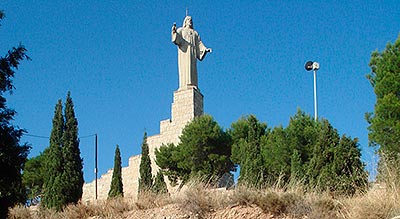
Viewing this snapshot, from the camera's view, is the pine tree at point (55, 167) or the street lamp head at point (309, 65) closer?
the pine tree at point (55, 167)

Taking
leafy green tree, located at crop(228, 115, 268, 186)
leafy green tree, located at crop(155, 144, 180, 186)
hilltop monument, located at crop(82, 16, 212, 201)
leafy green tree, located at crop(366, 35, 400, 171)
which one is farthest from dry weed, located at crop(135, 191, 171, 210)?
hilltop monument, located at crop(82, 16, 212, 201)

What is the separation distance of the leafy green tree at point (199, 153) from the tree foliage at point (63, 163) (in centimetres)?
758

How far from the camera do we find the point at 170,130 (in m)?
33.1

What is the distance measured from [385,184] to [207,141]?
1970 centimetres

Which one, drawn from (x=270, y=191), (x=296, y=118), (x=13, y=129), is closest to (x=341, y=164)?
(x=270, y=191)

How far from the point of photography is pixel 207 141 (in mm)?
29875

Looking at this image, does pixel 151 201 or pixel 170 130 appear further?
pixel 170 130

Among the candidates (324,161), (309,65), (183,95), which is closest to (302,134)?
(309,65)

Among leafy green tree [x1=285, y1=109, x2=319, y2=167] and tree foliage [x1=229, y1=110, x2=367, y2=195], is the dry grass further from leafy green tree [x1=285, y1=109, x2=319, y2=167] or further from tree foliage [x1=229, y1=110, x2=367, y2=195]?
leafy green tree [x1=285, y1=109, x2=319, y2=167]

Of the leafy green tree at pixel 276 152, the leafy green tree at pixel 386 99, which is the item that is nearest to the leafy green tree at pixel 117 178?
the leafy green tree at pixel 276 152

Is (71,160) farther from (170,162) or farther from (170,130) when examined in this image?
(170,130)

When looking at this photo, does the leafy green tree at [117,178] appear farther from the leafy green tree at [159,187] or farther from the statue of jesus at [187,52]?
the statue of jesus at [187,52]

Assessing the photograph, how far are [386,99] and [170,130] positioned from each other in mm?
13065

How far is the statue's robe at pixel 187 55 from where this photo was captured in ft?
107
